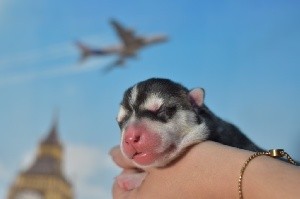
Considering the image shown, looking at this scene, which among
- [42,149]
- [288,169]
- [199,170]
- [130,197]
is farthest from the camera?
[42,149]

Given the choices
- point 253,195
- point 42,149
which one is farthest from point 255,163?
point 42,149

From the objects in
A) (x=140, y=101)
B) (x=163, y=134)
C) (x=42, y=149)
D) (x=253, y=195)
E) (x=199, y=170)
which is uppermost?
(x=42, y=149)

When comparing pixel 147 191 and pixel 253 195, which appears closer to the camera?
pixel 253 195

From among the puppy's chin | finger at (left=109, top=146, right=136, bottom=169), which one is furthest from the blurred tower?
the puppy's chin

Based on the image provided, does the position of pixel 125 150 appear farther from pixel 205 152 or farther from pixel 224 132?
pixel 224 132

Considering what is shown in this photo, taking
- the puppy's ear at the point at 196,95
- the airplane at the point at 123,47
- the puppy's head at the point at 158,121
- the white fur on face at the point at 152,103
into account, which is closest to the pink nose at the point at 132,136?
the puppy's head at the point at 158,121

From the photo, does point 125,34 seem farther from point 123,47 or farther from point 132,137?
point 132,137

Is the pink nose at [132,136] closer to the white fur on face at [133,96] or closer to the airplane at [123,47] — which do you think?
the white fur on face at [133,96]
